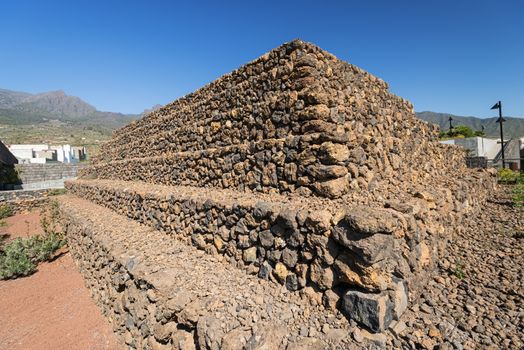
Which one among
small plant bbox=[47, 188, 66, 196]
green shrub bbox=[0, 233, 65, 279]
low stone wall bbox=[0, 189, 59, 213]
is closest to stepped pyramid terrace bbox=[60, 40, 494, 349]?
green shrub bbox=[0, 233, 65, 279]

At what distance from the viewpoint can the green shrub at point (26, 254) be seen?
288 inches

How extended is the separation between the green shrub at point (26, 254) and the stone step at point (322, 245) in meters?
6.18

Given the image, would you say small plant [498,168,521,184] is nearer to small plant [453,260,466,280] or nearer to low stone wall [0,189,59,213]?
small plant [453,260,466,280]

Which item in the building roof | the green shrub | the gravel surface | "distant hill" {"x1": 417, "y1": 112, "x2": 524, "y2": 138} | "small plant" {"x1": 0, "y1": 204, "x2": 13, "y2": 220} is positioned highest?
"distant hill" {"x1": 417, "y1": 112, "x2": 524, "y2": 138}

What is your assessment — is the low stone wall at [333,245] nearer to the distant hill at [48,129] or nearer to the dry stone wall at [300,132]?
the dry stone wall at [300,132]

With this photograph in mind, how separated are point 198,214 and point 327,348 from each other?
303 centimetres

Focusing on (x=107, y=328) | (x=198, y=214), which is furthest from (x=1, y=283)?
(x=198, y=214)

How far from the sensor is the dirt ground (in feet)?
14.7

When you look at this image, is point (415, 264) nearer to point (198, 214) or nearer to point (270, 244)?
point (270, 244)

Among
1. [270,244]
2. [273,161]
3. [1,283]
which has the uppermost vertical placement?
[273,161]

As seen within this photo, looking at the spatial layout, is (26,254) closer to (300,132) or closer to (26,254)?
(26,254)

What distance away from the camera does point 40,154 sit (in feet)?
112

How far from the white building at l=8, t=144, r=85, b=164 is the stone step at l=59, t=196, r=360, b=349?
34.3m

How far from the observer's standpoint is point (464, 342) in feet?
8.26
